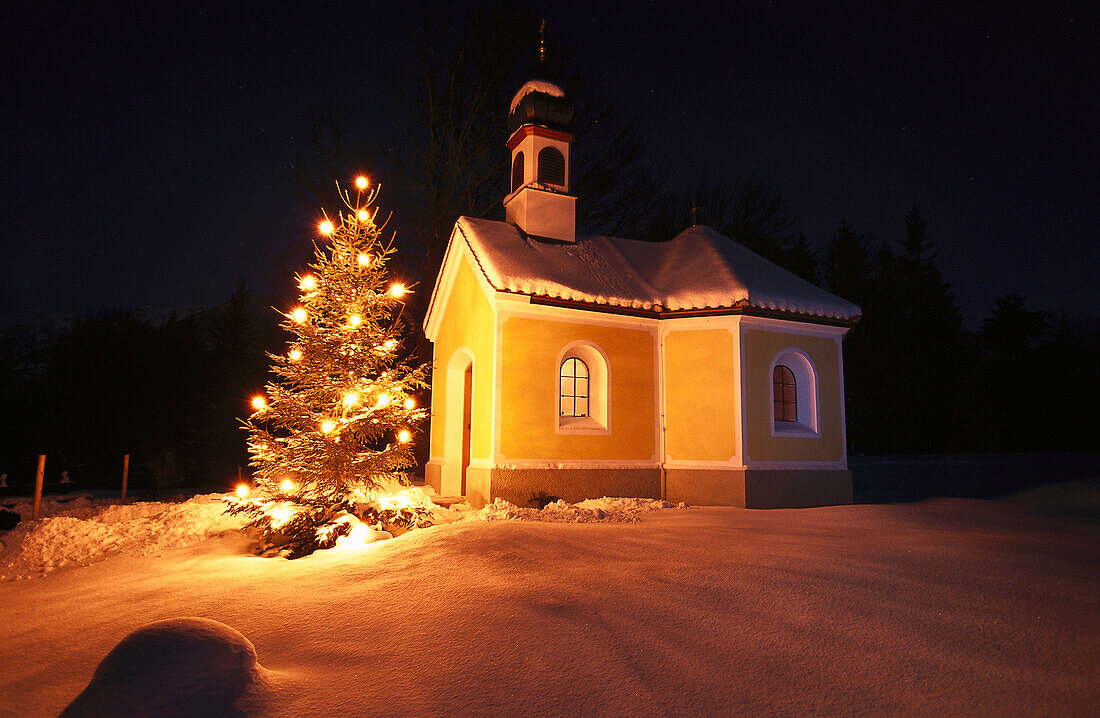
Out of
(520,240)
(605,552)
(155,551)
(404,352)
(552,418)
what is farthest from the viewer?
(404,352)

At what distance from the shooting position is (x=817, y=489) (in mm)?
10953

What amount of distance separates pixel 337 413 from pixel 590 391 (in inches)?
181

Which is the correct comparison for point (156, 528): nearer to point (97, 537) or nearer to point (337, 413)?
point (97, 537)

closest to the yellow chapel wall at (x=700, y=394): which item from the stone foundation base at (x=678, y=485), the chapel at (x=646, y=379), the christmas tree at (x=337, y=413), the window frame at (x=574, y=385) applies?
the chapel at (x=646, y=379)

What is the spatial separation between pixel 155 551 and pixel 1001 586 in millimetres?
8340

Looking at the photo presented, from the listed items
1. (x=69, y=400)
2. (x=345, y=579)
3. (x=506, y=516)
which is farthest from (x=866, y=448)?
(x=69, y=400)

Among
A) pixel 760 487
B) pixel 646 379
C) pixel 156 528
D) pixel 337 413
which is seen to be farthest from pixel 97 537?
pixel 760 487

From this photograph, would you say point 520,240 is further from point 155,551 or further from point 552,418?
point 155,551

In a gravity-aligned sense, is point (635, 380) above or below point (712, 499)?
above

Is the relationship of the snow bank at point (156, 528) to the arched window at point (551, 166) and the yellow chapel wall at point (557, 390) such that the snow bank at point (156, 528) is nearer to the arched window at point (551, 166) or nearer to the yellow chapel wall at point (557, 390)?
the yellow chapel wall at point (557, 390)

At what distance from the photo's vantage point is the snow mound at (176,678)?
279cm

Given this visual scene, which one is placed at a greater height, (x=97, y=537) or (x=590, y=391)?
(x=590, y=391)

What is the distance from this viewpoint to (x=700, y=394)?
1088 centimetres

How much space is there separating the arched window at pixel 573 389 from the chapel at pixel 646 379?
0.03m
